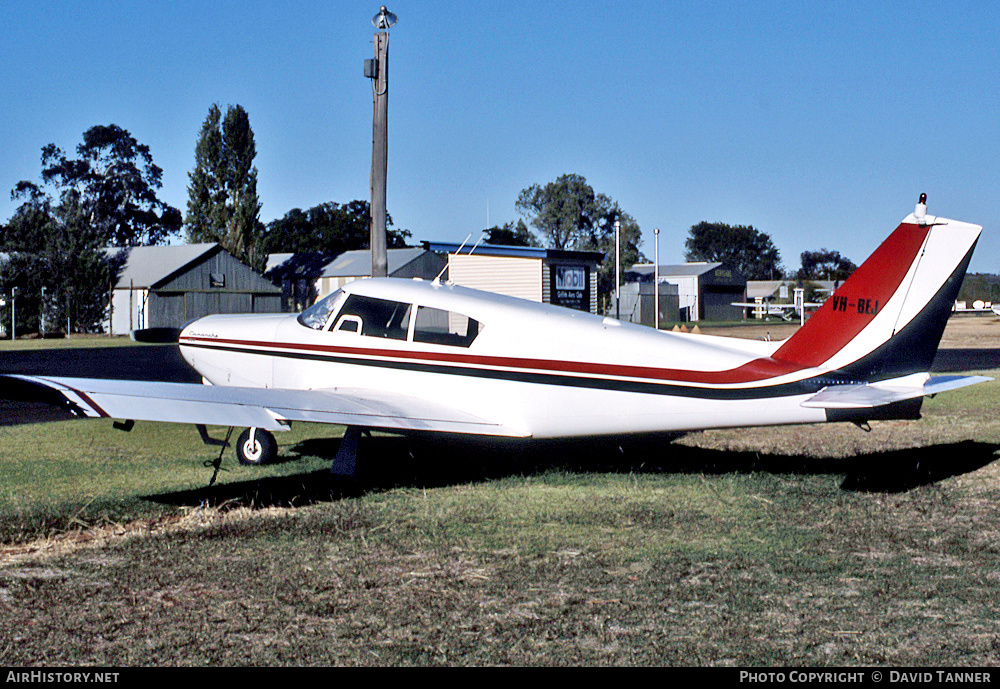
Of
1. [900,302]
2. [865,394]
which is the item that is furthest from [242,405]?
[900,302]

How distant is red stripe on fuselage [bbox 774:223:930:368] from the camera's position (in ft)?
24.1

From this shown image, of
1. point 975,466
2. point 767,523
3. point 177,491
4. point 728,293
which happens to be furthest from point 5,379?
point 728,293

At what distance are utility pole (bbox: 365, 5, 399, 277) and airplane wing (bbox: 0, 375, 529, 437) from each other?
5197 mm

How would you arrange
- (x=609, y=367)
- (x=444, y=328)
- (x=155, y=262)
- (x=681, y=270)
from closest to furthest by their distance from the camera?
(x=609, y=367)
(x=444, y=328)
(x=155, y=262)
(x=681, y=270)

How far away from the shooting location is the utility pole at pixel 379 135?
44.4ft

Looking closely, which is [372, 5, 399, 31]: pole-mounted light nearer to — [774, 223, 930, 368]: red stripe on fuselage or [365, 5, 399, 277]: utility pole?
[365, 5, 399, 277]: utility pole

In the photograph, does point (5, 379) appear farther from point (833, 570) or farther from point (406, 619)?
point (833, 570)

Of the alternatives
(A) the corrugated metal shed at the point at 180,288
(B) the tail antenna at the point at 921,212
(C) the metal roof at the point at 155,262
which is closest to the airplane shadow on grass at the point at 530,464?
(B) the tail antenna at the point at 921,212

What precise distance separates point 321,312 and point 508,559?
425 cm

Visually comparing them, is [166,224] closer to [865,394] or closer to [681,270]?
[681,270]

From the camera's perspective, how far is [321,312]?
9.22m

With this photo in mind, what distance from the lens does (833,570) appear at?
5520 millimetres

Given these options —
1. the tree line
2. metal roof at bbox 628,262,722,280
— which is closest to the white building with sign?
the tree line

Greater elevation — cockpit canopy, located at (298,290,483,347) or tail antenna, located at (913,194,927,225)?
tail antenna, located at (913,194,927,225)
